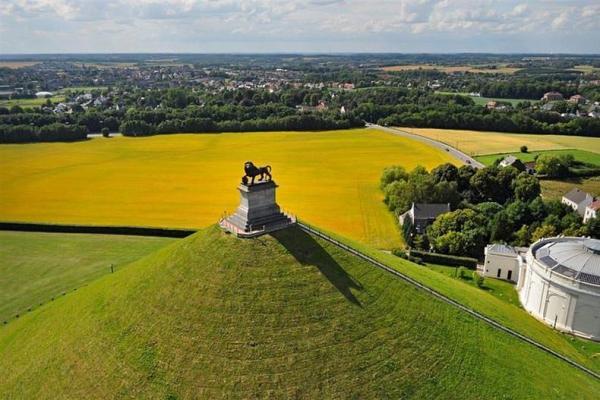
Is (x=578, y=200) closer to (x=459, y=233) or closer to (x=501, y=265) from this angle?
(x=459, y=233)

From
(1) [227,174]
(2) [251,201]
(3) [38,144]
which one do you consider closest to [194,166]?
(1) [227,174]

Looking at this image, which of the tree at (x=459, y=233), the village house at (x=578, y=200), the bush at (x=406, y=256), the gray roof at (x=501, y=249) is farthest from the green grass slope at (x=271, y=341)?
the village house at (x=578, y=200)

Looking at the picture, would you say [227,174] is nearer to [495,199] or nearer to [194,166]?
[194,166]

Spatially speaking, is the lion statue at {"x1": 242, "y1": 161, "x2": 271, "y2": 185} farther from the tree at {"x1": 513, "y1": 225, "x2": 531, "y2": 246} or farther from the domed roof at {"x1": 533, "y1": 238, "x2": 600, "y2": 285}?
the tree at {"x1": 513, "y1": 225, "x2": 531, "y2": 246}

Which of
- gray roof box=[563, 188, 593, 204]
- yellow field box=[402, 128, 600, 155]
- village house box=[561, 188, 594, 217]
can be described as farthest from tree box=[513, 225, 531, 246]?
yellow field box=[402, 128, 600, 155]

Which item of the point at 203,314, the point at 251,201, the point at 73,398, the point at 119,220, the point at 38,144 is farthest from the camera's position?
the point at 38,144
